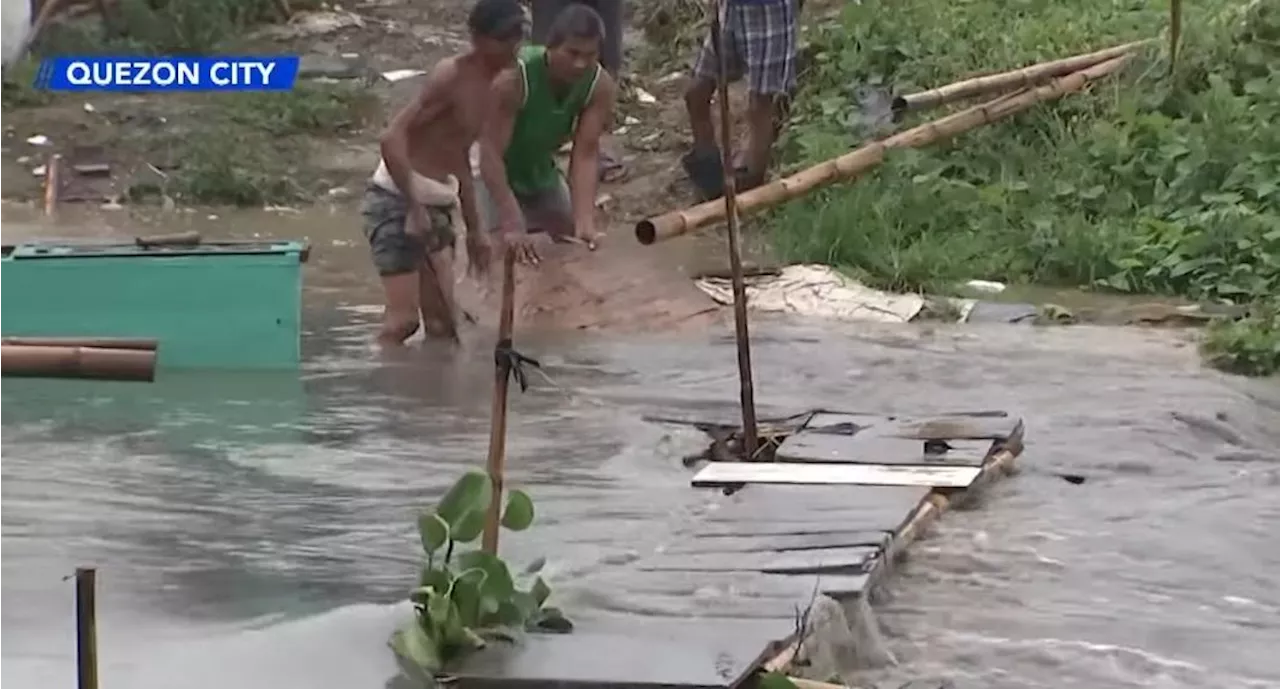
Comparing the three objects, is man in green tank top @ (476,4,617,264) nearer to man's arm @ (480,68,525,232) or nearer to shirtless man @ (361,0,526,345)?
man's arm @ (480,68,525,232)

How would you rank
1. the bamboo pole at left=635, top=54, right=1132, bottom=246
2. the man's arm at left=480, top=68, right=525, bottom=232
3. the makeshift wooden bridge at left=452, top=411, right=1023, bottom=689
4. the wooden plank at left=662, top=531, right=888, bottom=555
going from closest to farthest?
the makeshift wooden bridge at left=452, top=411, right=1023, bottom=689
the wooden plank at left=662, top=531, right=888, bottom=555
the bamboo pole at left=635, top=54, right=1132, bottom=246
the man's arm at left=480, top=68, right=525, bottom=232

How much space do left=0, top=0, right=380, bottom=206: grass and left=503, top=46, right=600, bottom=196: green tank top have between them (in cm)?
401

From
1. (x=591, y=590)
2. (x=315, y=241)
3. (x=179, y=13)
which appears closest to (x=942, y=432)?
(x=591, y=590)

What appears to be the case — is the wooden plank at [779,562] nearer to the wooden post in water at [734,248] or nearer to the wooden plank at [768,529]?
the wooden plank at [768,529]

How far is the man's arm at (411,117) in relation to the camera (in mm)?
8039

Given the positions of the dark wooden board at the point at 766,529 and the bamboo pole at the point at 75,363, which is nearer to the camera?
the bamboo pole at the point at 75,363

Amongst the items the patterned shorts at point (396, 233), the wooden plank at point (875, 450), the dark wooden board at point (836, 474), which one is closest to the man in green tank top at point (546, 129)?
the patterned shorts at point (396, 233)

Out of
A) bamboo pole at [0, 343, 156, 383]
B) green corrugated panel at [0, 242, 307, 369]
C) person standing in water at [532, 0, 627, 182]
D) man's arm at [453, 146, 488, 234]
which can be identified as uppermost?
person standing in water at [532, 0, 627, 182]

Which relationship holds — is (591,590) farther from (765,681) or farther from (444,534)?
(765,681)

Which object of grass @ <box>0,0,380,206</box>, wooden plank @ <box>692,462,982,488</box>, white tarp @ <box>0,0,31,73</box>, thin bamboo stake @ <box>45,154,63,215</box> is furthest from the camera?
white tarp @ <box>0,0,31,73</box>

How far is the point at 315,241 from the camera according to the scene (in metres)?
11.2

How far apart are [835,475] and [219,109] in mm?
8881

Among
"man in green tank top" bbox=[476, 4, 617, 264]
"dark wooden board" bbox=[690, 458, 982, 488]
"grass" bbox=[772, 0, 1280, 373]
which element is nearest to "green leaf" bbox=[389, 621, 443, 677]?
"dark wooden board" bbox=[690, 458, 982, 488]

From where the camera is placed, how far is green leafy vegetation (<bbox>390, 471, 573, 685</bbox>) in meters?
4.28
